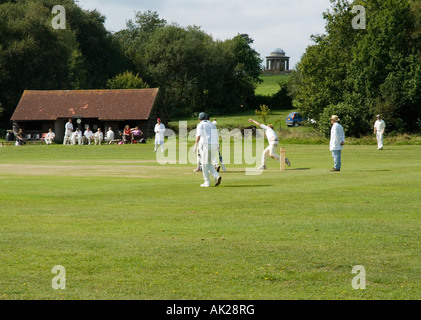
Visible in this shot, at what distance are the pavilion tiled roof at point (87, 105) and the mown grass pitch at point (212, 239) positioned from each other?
52.3 metres

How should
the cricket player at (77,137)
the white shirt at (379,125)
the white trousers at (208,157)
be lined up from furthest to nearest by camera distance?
the cricket player at (77,137) → the white shirt at (379,125) → the white trousers at (208,157)

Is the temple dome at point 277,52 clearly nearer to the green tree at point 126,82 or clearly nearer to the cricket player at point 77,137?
the green tree at point 126,82

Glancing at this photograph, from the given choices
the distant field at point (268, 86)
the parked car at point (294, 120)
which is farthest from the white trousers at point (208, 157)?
the distant field at point (268, 86)

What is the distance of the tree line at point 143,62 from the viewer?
86188 mm

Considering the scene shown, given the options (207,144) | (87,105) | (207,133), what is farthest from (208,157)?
(87,105)

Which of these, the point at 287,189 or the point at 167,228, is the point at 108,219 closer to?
the point at 167,228

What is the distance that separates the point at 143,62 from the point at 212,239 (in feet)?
340

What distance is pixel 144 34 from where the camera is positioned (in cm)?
13650

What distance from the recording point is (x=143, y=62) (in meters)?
112

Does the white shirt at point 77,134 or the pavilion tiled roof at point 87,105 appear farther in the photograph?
the pavilion tiled roof at point 87,105

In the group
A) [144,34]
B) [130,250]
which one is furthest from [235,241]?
[144,34]

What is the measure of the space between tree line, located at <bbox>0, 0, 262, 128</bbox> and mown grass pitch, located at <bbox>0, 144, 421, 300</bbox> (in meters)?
68.7

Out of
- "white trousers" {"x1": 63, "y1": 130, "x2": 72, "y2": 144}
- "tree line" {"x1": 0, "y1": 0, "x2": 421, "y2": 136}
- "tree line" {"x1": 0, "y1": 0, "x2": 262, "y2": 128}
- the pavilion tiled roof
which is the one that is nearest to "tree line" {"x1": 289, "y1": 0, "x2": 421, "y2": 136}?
"tree line" {"x1": 0, "y1": 0, "x2": 421, "y2": 136}

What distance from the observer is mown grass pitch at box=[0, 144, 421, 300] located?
7.89m
